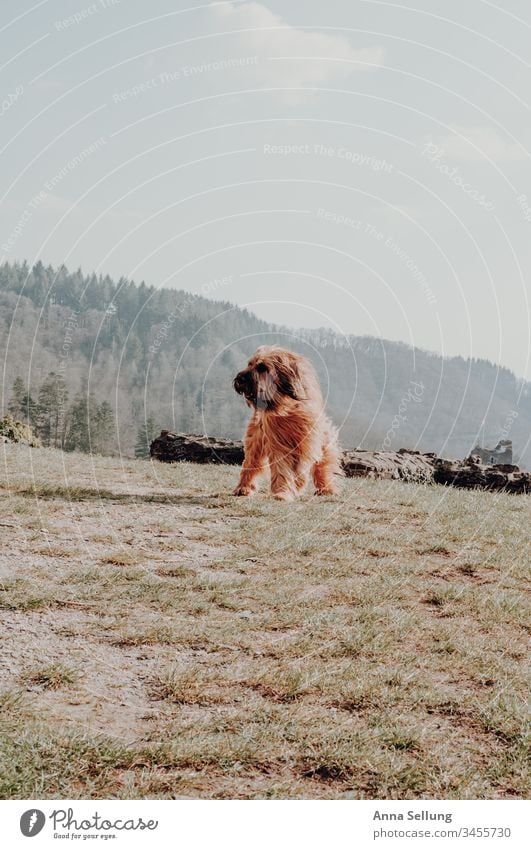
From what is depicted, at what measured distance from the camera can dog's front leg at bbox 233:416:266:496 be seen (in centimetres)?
977

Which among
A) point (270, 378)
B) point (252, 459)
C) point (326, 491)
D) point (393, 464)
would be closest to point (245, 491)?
point (252, 459)

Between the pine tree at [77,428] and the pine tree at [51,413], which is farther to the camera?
the pine tree at [77,428]

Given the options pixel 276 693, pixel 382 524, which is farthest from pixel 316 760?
pixel 382 524

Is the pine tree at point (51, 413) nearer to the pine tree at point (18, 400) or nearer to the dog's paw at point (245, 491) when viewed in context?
the pine tree at point (18, 400)

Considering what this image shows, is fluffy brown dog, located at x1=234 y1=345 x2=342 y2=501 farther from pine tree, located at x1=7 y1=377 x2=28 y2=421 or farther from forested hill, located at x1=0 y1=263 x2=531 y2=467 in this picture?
pine tree, located at x1=7 y1=377 x2=28 y2=421

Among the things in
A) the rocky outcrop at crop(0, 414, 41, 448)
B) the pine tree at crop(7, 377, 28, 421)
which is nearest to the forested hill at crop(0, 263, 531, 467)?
the pine tree at crop(7, 377, 28, 421)

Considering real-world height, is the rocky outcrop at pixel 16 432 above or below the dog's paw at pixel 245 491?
above

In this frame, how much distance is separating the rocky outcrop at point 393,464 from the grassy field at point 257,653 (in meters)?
4.84

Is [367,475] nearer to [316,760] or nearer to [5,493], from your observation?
[5,493]

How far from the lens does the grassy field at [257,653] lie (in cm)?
366

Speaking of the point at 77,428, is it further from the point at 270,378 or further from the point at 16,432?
the point at 270,378

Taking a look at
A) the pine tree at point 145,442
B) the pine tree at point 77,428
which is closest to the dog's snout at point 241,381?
the pine tree at point 145,442

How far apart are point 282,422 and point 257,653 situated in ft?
Result: 15.7

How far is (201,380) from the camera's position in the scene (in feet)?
117
